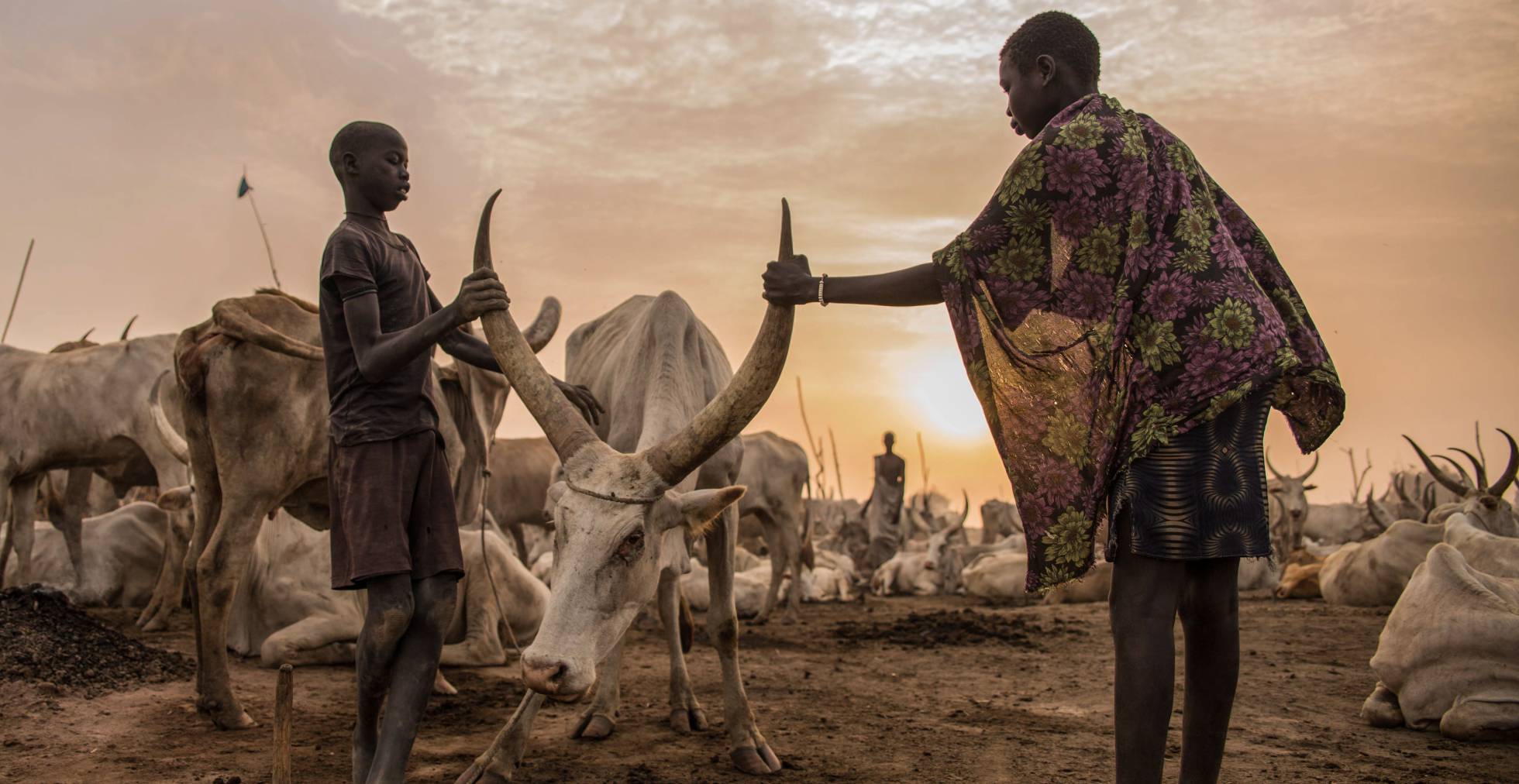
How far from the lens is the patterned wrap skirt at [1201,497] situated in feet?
9.48

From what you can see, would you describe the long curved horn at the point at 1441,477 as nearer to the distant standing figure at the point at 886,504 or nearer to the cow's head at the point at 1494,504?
the cow's head at the point at 1494,504

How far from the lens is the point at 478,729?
228 inches

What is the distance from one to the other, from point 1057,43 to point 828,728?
3.86 m

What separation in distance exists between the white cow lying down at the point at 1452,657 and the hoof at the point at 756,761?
3.13 meters

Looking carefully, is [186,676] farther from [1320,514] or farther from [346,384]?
[1320,514]

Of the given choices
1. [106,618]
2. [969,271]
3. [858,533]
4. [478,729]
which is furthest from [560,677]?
[858,533]

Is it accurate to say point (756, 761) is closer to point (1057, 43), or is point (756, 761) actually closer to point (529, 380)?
point (529, 380)

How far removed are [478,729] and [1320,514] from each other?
117 feet

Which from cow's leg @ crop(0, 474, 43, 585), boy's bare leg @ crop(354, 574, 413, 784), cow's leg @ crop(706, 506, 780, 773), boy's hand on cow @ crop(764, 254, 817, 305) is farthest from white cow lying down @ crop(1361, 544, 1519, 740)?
cow's leg @ crop(0, 474, 43, 585)

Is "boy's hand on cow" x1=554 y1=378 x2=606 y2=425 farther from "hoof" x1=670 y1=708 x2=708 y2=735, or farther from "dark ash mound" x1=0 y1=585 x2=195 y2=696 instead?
"dark ash mound" x1=0 y1=585 x2=195 y2=696

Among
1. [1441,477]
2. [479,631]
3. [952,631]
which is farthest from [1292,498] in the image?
[479,631]

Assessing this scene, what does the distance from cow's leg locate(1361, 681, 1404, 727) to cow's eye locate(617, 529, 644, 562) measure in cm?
406

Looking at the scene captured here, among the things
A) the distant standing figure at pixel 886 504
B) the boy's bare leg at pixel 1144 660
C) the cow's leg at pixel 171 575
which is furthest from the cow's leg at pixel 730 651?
the distant standing figure at pixel 886 504

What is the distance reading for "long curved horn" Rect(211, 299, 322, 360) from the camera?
207 inches
